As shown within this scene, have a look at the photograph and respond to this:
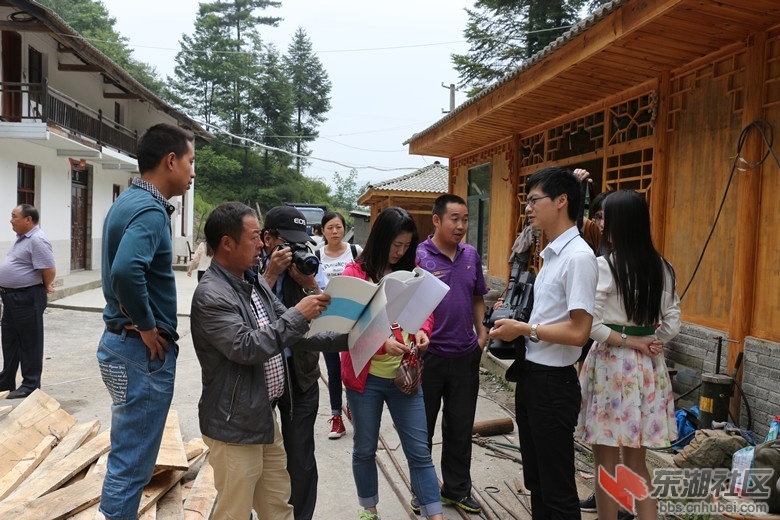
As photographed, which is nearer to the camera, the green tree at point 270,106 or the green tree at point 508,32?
the green tree at point 508,32

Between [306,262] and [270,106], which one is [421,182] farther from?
[270,106]

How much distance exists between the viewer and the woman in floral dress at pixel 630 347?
271 cm

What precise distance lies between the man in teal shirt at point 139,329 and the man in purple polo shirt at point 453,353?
1.57m

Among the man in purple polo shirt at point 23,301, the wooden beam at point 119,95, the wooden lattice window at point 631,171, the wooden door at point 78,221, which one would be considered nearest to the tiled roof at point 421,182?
the wooden beam at point 119,95

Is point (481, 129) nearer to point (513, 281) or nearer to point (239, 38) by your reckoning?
point (513, 281)

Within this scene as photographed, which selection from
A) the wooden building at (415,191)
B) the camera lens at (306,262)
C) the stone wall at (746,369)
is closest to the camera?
the camera lens at (306,262)

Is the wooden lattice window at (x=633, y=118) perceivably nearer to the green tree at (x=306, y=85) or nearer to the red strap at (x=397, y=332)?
the red strap at (x=397, y=332)

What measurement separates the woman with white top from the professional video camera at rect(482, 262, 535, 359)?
2.03m

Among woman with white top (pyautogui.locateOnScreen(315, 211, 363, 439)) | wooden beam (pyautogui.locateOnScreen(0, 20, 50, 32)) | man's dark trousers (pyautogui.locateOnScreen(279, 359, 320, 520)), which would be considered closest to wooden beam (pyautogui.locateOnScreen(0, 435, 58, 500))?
man's dark trousers (pyautogui.locateOnScreen(279, 359, 320, 520))

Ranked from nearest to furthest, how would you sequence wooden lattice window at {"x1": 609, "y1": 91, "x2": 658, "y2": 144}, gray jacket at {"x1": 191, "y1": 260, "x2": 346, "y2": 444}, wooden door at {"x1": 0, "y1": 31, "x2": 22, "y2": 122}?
gray jacket at {"x1": 191, "y1": 260, "x2": 346, "y2": 444} < wooden lattice window at {"x1": 609, "y1": 91, "x2": 658, "y2": 144} < wooden door at {"x1": 0, "y1": 31, "x2": 22, "y2": 122}

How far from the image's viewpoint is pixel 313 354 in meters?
2.82

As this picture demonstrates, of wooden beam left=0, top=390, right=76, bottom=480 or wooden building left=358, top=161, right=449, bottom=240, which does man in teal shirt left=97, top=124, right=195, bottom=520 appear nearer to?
wooden beam left=0, top=390, right=76, bottom=480

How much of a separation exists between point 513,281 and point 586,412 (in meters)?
0.75

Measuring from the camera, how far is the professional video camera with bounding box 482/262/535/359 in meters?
2.73
